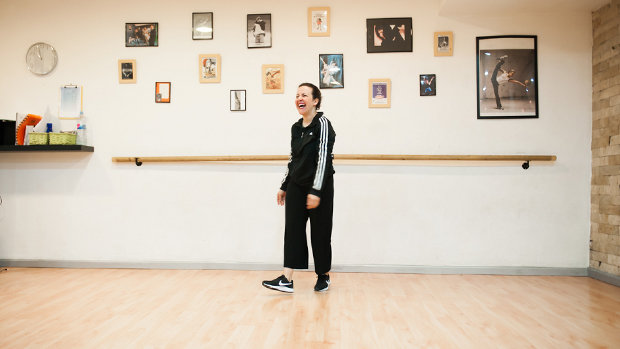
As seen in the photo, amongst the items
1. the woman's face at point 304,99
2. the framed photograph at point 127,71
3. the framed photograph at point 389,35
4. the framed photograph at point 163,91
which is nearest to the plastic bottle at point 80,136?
the framed photograph at point 127,71

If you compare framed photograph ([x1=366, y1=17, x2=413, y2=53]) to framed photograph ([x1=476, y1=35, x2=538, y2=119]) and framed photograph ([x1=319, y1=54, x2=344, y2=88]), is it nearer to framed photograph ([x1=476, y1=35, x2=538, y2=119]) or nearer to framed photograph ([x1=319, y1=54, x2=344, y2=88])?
framed photograph ([x1=319, y1=54, x2=344, y2=88])

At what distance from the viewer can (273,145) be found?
314cm

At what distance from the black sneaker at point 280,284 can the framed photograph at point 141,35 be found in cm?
209

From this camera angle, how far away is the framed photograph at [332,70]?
122 inches

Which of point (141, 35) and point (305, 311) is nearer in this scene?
point (305, 311)

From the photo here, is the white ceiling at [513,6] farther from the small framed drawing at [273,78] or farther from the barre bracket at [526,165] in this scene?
the small framed drawing at [273,78]

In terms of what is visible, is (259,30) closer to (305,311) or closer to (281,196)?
(281,196)

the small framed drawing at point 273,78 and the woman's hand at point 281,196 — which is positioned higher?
the small framed drawing at point 273,78

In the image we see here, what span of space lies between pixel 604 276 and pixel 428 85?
5.93 ft

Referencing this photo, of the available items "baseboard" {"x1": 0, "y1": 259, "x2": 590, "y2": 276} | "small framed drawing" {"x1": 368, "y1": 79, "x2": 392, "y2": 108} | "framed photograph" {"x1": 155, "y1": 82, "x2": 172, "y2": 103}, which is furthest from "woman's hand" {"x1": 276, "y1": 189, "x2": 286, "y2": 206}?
"framed photograph" {"x1": 155, "y1": 82, "x2": 172, "y2": 103}

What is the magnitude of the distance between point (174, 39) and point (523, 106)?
2.72 metres

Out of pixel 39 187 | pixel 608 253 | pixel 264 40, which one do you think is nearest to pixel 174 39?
pixel 264 40

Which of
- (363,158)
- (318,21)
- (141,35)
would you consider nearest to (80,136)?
(141,35)

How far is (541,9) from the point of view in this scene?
118 inches
